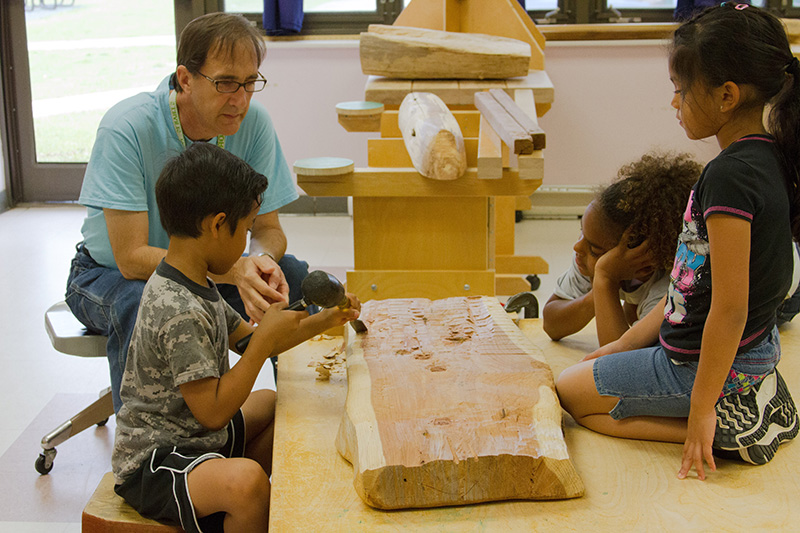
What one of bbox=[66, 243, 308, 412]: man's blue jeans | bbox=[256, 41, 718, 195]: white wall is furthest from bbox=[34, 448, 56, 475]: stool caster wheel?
bbox=[256, 41, 718, 195]: white wall

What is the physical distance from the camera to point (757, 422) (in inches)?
65.8

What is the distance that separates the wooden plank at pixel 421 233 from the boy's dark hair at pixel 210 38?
2.27 feet

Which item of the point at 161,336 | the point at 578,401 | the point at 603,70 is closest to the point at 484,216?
the point at 578,401

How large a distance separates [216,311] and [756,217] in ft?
3.52

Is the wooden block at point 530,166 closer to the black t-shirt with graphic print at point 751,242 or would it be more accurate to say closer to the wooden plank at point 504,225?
the black t-shirt with graphic print at point 751,242

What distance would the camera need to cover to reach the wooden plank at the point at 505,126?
227 centimetres

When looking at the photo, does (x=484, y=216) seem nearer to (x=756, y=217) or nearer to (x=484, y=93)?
(x=484, y=93)

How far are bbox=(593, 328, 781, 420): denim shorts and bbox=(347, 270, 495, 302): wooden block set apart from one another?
0.92 metres

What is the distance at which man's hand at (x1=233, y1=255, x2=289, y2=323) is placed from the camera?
77.5 inches

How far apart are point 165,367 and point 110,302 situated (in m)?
0.61

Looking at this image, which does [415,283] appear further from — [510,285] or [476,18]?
[476,18]

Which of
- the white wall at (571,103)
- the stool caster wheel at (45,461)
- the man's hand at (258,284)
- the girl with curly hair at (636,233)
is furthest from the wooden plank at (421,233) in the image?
the white wall at (571,103)

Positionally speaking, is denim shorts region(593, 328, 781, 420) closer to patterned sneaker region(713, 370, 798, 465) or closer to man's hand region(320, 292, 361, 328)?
patterned sneaker region(713, 370, 798, 465)

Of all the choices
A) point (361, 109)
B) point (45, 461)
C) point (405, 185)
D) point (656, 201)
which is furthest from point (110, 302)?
point (656, 201)
